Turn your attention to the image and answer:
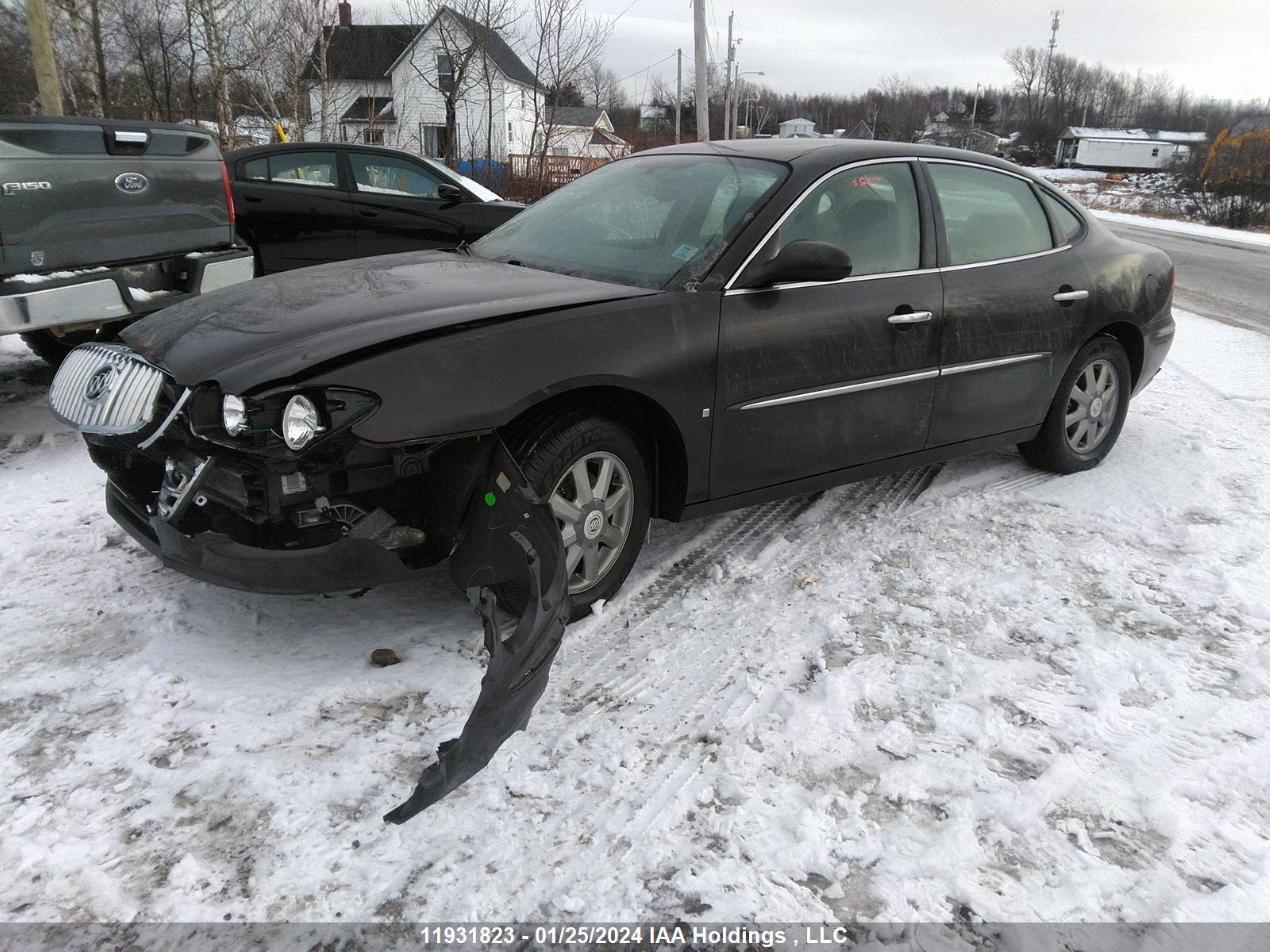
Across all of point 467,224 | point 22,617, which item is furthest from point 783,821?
point 467,224

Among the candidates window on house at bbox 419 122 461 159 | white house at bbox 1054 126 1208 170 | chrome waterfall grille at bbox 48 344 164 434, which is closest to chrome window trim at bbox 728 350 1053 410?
chrome waterfall grille at bbox 48 344 164 434

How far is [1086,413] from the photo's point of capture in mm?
4887

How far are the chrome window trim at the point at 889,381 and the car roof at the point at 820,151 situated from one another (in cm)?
93

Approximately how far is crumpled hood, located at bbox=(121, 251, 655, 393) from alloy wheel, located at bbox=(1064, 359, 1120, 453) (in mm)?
2825

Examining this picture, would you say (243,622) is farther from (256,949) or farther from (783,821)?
(783,821)

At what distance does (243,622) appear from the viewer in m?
3.18

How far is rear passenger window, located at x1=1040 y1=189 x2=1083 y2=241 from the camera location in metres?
4.71

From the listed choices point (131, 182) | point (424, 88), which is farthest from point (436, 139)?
point (131, 182)

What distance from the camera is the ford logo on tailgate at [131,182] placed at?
523cm

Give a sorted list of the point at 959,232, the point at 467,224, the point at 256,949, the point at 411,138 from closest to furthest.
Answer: the point at 256,949 < the point at 959,232 < the point at 467,224 < the point at 411,138

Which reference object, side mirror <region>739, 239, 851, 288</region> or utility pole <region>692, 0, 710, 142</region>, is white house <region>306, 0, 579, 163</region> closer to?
utility pole <region>692, 0, 710, 142</region>

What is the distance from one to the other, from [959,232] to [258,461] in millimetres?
3221

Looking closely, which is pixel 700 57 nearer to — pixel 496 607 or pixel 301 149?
pixel 301 149

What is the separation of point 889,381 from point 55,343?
18.9 feet
